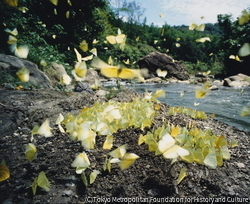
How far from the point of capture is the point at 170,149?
3.11ft

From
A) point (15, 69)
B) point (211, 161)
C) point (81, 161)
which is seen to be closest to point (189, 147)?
point (211, 161)

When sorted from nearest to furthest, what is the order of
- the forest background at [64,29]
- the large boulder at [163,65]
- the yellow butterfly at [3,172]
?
the yellow butterfly at [3,172] < the forest background at [64,29] < the large boulder at [163,65]

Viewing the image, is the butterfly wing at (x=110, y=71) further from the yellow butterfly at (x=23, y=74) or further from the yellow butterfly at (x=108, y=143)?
the yellow butterfly at (x=23, y=74)

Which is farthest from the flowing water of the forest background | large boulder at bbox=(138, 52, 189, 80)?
large boulder at bbox=(138, 52, 189, 80)

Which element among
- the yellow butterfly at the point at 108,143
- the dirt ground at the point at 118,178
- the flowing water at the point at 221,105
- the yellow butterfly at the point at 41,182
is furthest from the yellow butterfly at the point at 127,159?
the flowing water at the point at 221,105

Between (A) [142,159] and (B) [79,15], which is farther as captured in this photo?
(B) [79,15]

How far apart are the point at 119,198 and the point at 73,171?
370 mm

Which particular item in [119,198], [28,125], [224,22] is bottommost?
[28,125]

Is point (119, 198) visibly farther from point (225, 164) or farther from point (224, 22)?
point (224, 22)

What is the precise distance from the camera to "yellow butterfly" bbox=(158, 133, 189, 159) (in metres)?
0.93

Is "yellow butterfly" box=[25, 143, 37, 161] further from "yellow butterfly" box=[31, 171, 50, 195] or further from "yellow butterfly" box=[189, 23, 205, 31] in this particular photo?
"yellow butterfly" box=[189, 23, 205, 31]

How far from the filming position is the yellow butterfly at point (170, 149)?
3.05ft

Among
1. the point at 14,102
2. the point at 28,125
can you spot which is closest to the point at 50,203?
the point at 28,125

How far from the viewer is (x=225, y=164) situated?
1.31m
